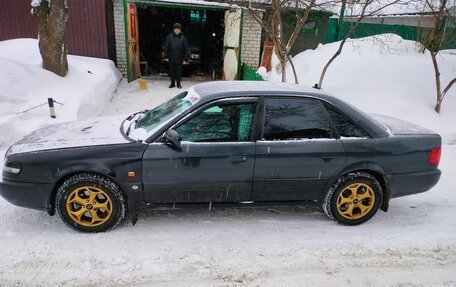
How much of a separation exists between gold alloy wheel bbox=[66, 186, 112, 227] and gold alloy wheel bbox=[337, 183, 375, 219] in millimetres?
2370

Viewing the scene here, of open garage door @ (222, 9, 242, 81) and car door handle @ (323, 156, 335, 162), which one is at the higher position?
open garage door @ (222, 9, 242, 81)

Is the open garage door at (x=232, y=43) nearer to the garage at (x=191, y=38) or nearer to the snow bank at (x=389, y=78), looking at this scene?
the garage at (x=191, y=38)

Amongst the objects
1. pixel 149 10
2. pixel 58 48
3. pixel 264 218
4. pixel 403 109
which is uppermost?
pixel 149 10

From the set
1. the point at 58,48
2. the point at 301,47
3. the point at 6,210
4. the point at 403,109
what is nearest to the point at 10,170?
the point at 6,210

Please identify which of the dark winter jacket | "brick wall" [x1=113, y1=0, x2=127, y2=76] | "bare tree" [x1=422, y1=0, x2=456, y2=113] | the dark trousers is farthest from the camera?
"brick wall" [x1=113, y1=0, x2=127, y2=76]

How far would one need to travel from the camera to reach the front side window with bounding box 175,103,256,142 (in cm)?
329

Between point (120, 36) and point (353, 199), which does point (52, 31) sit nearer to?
point (120, 36)

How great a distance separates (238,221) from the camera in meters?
3.66

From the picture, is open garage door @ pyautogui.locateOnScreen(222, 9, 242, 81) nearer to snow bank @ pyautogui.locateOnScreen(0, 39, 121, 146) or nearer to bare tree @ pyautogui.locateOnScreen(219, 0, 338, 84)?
bare tree @ pyautogui.locateOnScreen(219, 0, 338, 84)

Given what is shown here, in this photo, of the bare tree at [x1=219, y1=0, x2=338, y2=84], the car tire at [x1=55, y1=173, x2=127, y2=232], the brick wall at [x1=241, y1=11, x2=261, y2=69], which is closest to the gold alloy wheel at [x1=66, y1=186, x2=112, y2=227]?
the car tire at [x1=55, y1=173, x2=127, y2=232]

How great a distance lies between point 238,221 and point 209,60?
41.4ft

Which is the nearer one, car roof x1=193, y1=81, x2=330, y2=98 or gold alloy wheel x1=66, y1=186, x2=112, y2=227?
gold alloy wheel x1=66, y1=186, x2=112, y2=227

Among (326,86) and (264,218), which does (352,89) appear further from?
(264,218)

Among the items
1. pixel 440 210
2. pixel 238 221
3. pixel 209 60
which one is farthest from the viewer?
pixel 209 60
